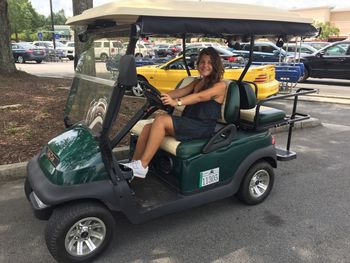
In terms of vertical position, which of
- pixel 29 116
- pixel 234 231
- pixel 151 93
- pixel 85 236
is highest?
pixel 151 93

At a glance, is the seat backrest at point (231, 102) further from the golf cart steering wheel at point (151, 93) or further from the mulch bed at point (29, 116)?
the mulch bed at point (29, 116)

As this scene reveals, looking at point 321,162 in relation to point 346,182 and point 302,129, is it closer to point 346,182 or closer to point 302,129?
point 346,182

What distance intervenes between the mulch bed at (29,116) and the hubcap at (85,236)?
77.0 inches

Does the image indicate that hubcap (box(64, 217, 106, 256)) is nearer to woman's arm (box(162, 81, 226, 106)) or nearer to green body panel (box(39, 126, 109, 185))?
green body panel (box(39, 126, 109, 185))

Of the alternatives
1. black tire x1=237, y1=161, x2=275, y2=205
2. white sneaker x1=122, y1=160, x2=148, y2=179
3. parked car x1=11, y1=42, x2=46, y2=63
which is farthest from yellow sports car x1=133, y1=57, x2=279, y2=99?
parked car x1=11, y1=42, x2=46, y2=63

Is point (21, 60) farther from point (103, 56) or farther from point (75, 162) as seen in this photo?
point (75, 162)

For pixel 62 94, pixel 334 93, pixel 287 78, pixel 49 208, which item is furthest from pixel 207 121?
pixel 334 93

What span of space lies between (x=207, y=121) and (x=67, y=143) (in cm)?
122

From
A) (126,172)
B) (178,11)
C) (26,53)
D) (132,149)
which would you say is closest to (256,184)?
(132,149)

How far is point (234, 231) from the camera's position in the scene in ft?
9.69

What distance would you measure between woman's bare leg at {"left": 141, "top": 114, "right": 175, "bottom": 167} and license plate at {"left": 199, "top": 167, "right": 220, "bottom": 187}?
463mm

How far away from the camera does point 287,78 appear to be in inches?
344

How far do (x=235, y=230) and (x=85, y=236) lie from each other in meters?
1.28

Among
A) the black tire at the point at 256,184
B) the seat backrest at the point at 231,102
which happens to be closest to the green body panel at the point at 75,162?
the seat backrest at the point at 231,102
